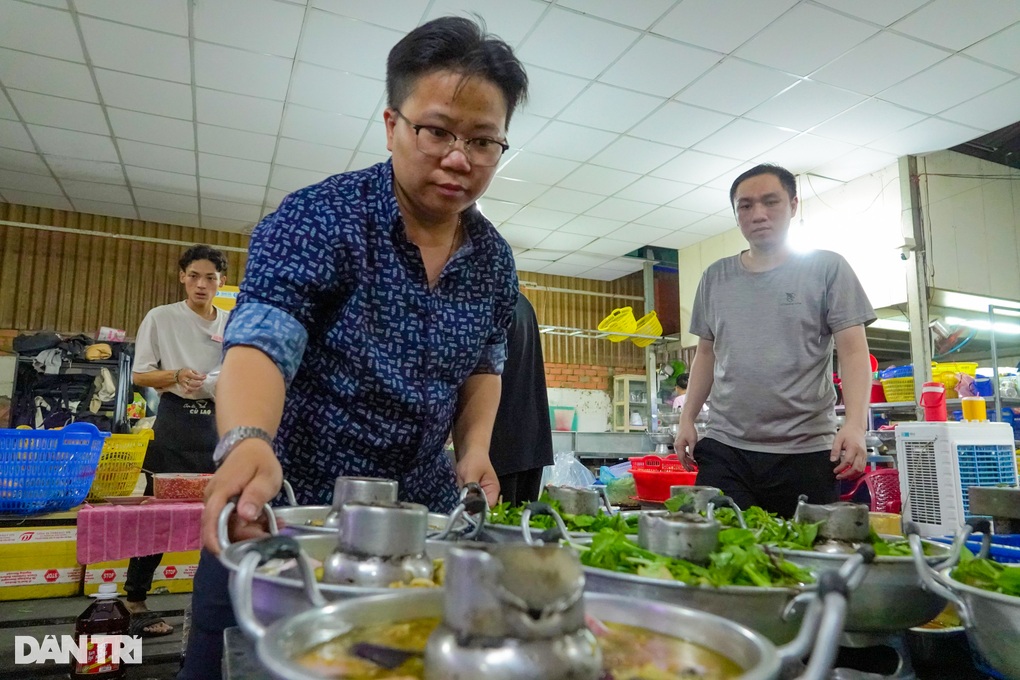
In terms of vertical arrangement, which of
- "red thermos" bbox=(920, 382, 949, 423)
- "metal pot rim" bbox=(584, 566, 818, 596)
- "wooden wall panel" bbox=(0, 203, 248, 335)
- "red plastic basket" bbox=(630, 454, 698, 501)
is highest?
"wooden wall panel" bbox=(0, 203, 248, 335)

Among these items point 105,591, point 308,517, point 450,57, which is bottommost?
point 105,591

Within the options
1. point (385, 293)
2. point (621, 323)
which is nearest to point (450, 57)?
point (385, 293)

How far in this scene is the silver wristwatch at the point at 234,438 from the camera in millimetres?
780

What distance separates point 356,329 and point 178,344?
2.65 metres

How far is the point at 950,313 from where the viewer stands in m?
5.97

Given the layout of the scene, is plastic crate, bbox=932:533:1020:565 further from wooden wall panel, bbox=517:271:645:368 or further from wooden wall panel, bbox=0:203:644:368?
wooden wall panel, bbox=517:271:645:368

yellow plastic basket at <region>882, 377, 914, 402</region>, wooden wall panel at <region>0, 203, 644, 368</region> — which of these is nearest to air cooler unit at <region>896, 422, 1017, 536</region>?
yellow plastic basket at <region>882, 377, 914, 402</region>

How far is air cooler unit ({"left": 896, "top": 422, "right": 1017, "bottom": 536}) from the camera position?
321 centimetres

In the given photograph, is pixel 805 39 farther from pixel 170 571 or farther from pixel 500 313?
pixel 170 571

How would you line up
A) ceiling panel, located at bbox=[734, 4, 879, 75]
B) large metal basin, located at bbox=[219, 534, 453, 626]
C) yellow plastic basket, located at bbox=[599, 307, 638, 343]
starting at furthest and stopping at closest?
1. yellow plastic basket, located at bbox=[599, 307, 638, 343]
2. ceiling panel, located at bbox=[734, 4, 879, 75]
3. large metal basin, located at bbox=[219, 534, 453, 626]

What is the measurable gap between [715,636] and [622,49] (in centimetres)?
417

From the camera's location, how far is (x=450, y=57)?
41.5 inches

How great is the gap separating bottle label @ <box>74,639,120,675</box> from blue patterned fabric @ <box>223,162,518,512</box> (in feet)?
5.26

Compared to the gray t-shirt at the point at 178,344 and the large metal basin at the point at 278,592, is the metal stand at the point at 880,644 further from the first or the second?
the gray t-shirt at the point at 178,344
